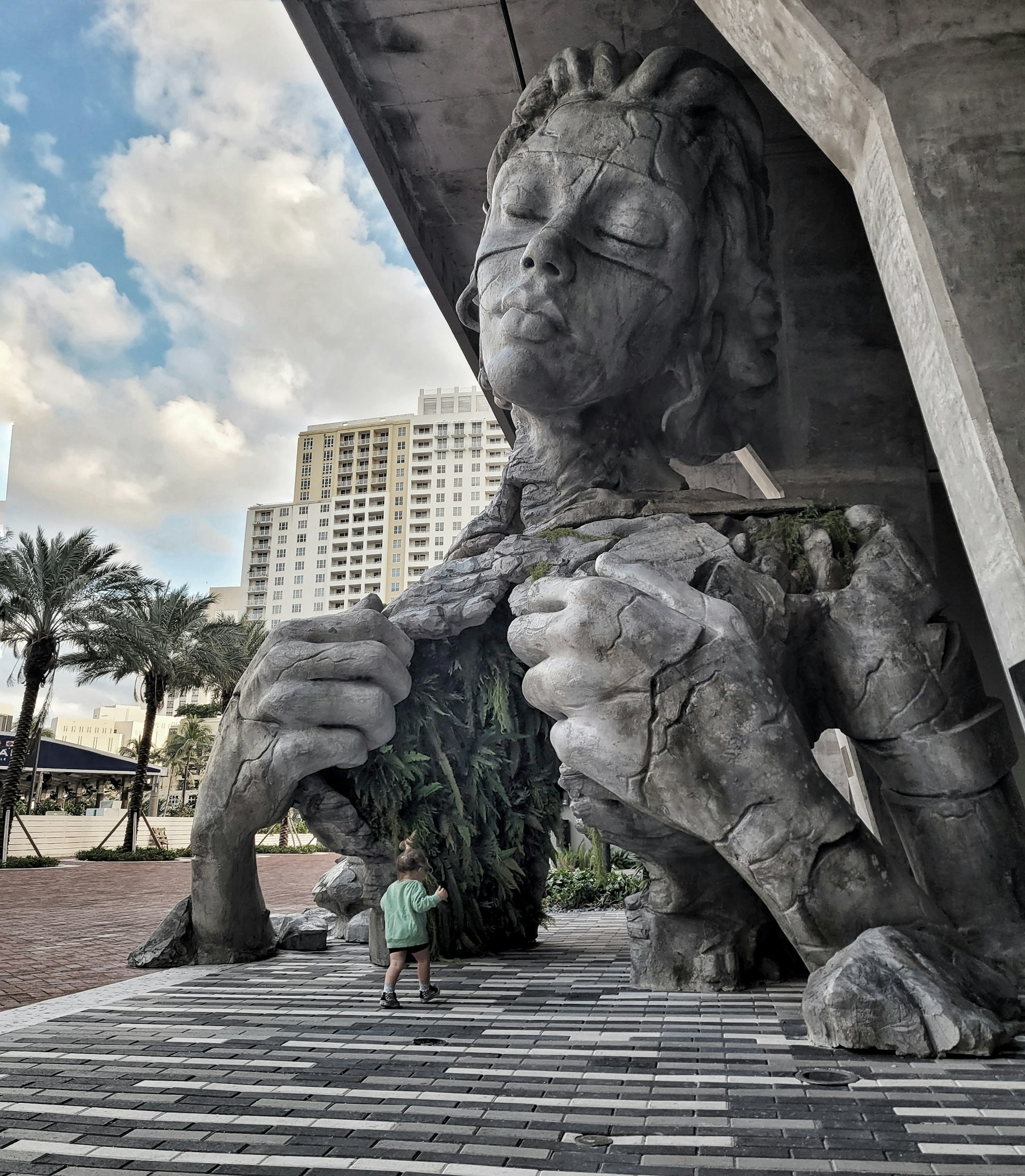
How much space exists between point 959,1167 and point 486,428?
6677cm

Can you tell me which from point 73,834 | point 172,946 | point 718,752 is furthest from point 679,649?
point 73,834

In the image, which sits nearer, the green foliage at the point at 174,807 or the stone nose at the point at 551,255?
the stone nose at the point at 551,255

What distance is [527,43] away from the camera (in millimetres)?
6418

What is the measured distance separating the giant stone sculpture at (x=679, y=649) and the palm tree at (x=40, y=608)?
18815mm

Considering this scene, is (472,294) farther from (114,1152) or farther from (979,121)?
(114,1152)

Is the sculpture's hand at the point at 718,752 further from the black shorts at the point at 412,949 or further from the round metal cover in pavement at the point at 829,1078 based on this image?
the black shorts at the point at 412,949

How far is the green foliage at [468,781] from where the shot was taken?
482cm

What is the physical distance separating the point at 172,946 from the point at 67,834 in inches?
913

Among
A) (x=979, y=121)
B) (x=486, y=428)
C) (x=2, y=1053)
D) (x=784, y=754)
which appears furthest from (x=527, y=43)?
(x=486, y=428)

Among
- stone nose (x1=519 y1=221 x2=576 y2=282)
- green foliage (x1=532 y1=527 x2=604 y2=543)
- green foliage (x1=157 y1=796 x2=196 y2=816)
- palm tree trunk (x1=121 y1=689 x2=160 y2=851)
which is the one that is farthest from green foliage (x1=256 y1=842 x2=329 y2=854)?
stone nose (x1=519 y1=221 x2=576 y2=282)

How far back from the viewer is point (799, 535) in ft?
14.2

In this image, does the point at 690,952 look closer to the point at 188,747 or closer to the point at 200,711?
the point at 200,711

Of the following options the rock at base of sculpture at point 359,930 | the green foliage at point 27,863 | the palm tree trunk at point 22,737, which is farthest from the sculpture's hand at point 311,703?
the palm tree trunk at point 22,737

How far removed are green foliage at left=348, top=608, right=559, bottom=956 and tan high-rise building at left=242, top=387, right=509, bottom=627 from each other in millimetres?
57965
